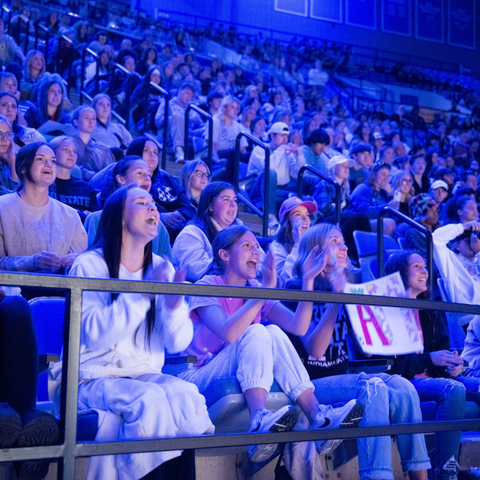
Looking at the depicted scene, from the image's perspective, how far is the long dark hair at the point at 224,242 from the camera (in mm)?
2656

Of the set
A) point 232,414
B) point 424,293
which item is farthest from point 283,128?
point 232,414

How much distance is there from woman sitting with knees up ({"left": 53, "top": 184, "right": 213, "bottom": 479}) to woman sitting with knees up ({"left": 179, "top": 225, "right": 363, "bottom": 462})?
193 mm

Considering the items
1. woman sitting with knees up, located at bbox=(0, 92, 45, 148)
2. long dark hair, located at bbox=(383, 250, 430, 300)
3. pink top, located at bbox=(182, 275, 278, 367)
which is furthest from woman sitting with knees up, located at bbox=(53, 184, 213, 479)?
woman sitting with knees up, located at bbox=(0, 92, 45, 148)

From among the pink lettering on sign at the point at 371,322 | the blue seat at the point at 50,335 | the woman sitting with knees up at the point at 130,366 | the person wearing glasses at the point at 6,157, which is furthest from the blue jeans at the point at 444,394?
the person wearing glasses at the point at 6,157

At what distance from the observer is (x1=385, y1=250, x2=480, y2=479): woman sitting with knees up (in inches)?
99.0

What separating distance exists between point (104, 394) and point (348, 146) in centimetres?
827

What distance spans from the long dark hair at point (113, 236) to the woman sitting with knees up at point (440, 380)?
1.20 meters

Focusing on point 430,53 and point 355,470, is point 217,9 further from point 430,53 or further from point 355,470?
point 355,470

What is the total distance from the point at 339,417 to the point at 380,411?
1.15ft

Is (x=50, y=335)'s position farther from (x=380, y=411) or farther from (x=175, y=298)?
(x=380, y=411)

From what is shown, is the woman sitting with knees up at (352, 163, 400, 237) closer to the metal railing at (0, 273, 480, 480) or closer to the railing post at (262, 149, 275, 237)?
the railing post at (262, 149, 275, 237)

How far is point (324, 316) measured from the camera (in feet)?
8.20

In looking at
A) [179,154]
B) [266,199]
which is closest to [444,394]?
[266,199]

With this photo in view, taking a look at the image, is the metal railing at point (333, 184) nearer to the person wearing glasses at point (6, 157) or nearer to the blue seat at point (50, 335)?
the person wearing glasses at point (6, 157)
